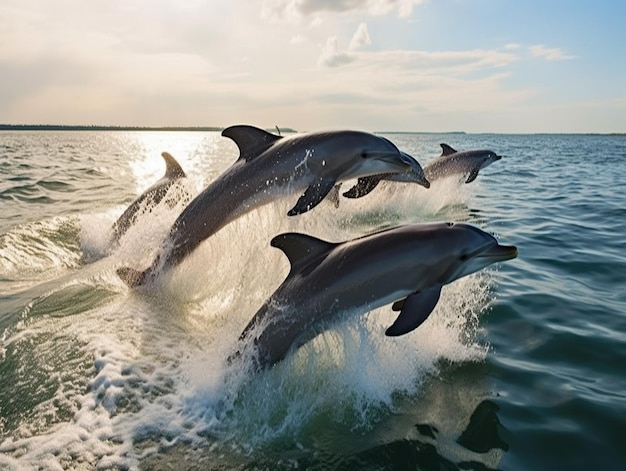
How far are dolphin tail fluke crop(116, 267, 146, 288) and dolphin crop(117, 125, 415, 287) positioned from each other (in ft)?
2.89

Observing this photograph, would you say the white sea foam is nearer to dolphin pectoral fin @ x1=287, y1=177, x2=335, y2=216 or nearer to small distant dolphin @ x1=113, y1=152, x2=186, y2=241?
dolphin pectoral fin @ x1=287, y1=177, x2=335, y2=216

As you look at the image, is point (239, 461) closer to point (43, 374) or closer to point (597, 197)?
point (43, 374)

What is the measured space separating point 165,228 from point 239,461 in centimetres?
718

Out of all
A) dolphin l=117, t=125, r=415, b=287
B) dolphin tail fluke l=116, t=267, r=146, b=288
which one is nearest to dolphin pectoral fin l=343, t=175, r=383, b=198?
dolphin l=117, t=125, r=415, b=287

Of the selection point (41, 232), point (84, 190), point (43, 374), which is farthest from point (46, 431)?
point (84, 190)

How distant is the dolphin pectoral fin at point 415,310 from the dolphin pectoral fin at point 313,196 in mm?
2034

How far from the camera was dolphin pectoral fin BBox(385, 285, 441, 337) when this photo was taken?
473 centimetres

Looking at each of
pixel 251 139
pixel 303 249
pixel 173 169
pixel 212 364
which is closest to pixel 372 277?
pixel 303 249

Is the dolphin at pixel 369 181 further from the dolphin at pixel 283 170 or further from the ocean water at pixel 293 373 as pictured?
the ocean water at pixel 293 373

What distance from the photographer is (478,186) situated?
23.3m

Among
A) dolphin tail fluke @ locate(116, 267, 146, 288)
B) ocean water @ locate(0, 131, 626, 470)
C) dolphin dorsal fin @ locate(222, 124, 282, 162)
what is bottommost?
ocean water @ locate(0, 131, 626, 470)

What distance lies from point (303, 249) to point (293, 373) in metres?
1.27

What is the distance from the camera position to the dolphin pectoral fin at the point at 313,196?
254 inches

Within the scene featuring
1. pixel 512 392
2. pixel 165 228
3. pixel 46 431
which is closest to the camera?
pixel 46 431
